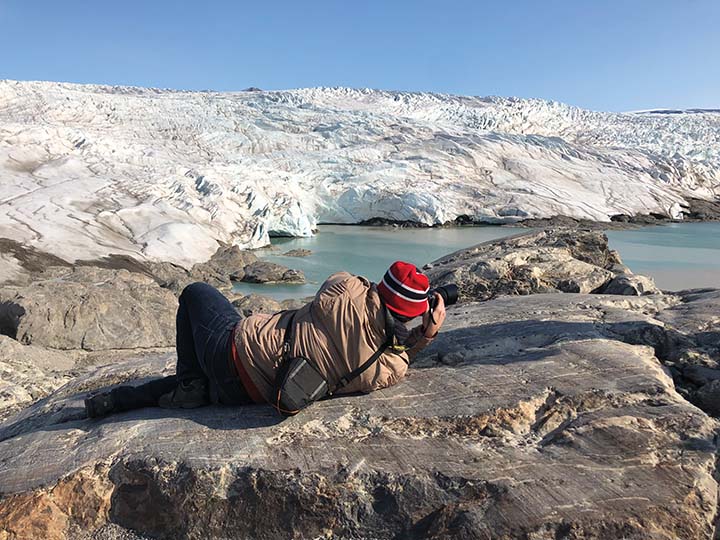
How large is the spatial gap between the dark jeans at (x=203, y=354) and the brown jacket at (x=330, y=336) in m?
0.09

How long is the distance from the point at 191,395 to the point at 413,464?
3.23 ft

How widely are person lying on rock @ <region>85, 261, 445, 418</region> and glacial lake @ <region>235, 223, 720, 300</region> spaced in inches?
359

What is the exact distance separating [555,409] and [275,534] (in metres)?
1.08

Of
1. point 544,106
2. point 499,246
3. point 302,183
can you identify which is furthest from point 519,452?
point 544,106

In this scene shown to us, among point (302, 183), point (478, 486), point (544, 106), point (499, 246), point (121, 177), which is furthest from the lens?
point (544, 106)

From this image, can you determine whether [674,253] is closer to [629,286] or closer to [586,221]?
[586,221]

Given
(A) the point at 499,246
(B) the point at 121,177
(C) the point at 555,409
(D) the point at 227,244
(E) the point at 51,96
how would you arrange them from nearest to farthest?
(C) the point at 555,409
(A) the point at 499,246
(D) the point at 227,244
(B) the point at 121,177
(E) the point at 51,96

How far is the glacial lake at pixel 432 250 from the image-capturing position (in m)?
12.7

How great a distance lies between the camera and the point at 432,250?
56.1 feet

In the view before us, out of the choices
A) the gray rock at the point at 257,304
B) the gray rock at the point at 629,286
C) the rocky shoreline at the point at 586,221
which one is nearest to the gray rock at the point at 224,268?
the gray rock at the point at 257,304

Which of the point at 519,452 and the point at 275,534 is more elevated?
the point at 519,452

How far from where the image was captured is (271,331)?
2.35m

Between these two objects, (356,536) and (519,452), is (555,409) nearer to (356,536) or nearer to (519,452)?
(519,452)

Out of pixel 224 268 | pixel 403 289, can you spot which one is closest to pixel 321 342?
pixel 403 289
